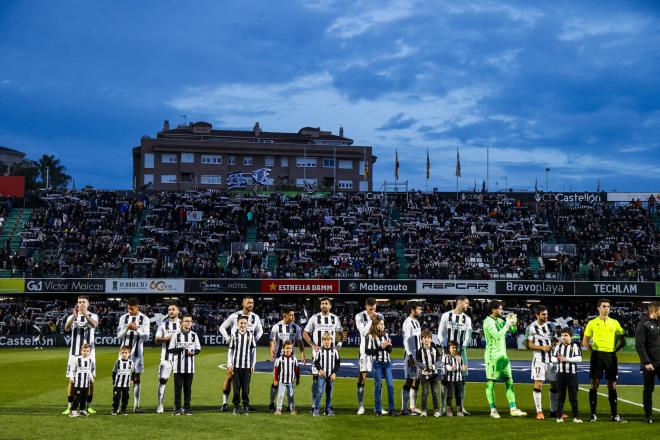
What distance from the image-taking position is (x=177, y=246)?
54.1 m

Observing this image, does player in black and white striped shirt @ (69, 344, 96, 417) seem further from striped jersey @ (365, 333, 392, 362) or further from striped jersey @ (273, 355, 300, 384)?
striped jersey @ (365, 333, 392, 362)

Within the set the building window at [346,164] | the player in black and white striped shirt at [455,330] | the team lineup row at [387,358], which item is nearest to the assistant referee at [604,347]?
the team lineup row at [387,358]

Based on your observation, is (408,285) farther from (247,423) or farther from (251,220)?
(247,423)

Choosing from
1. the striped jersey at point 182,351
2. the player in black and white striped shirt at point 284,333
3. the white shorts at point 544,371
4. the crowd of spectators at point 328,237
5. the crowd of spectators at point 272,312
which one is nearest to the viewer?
the white shorts at point 544,371

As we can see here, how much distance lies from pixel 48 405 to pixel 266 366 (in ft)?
42.0

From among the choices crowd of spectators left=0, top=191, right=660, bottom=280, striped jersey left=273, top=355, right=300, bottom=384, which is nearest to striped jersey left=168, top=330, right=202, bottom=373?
striped jersey left=273, top=355, right=300, bottom=384

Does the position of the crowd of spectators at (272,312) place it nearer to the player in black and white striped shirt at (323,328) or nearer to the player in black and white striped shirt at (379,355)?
the player in black and white striped shirt at (323,328)

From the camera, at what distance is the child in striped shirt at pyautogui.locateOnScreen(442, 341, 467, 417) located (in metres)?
15.5

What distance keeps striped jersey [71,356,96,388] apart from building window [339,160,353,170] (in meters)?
80.0

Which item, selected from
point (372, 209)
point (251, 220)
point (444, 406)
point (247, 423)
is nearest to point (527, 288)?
point (372, 209)

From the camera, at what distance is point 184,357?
15633mm

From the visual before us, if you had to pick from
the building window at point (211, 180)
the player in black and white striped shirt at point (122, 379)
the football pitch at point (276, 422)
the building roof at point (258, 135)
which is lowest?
the football pitch at point (276, 422)

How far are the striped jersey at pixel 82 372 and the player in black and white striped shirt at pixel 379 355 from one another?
5.52 meters

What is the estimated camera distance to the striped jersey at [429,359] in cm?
1556
